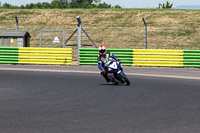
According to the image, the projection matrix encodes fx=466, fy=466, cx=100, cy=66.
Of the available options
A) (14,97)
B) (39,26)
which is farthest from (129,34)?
Answer: (14,97)

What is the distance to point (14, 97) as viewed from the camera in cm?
1138

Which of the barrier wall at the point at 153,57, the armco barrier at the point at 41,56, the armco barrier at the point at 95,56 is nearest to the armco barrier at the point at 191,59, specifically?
the barrier wall at the point at 153,57

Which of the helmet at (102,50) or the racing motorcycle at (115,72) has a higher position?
the helmet at (102,50)

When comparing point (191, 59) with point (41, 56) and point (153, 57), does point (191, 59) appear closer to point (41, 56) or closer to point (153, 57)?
point (153, 57)

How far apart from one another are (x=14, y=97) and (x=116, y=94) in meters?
2.61

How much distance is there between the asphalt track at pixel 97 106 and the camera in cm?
749

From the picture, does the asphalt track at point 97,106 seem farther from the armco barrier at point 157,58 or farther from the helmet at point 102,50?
the armco barrier at point 157,58

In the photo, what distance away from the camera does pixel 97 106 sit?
32.2 feet

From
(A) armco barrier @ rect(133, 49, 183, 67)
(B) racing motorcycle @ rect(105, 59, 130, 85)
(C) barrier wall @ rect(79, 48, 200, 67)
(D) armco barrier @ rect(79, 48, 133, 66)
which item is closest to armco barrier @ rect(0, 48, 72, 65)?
(D) armco barrier @ rect(79, 48, 133, 66)

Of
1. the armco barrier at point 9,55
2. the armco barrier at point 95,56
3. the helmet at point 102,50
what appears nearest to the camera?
the helmet at point 102,50

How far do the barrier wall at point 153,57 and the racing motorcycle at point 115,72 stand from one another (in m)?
8.04

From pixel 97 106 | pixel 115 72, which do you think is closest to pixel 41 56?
pixel 115 72

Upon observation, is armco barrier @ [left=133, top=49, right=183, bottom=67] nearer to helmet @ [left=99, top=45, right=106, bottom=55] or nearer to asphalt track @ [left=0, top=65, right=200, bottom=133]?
asphalt track @ [left=0, top=65, right=200, bottom=133]

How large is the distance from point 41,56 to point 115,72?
1009 centimetres
